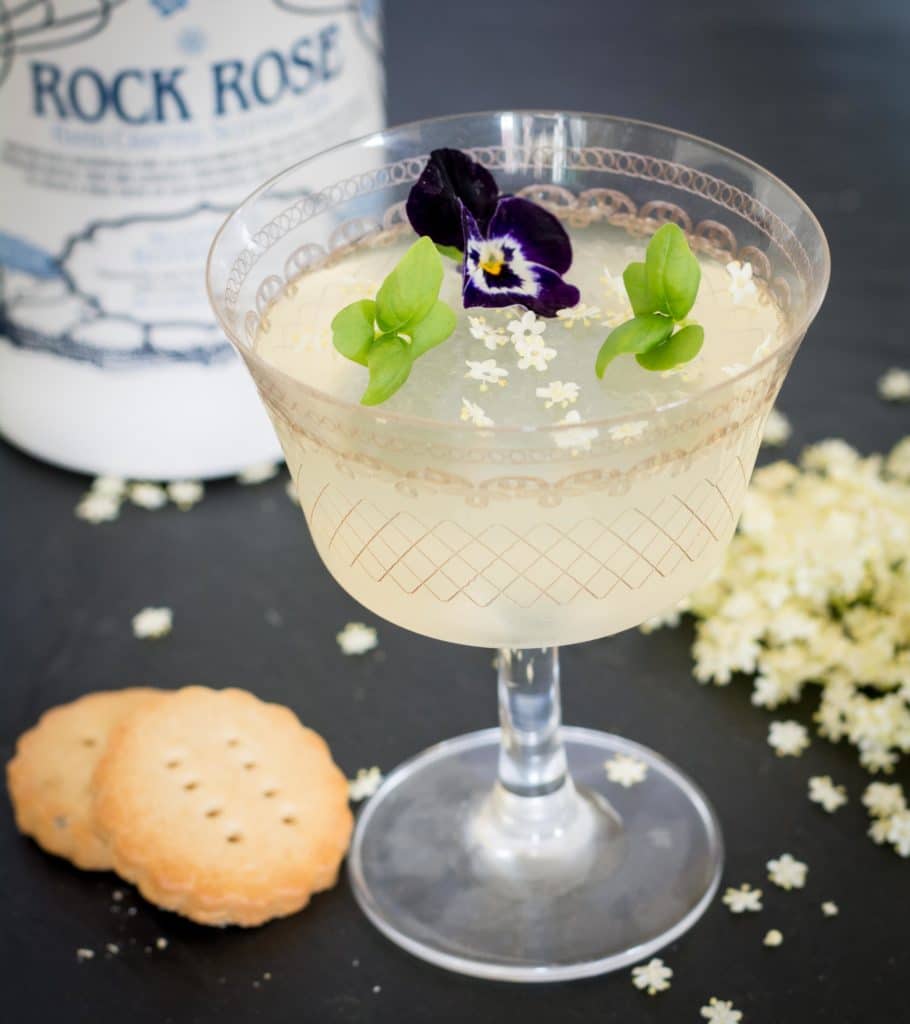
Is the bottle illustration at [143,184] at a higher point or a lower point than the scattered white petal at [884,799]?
higher

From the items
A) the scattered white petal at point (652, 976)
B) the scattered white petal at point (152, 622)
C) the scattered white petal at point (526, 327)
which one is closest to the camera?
the scattered white petal at point (526, 327)

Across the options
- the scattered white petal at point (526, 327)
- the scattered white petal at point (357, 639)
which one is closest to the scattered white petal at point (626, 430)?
the scattered white petal at point (526, 327)

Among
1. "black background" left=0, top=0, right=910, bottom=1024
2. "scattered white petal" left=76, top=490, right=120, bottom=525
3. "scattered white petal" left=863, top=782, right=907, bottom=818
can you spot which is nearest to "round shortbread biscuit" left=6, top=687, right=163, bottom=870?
"black background" left=0, top=0, right=910, bottom=1024

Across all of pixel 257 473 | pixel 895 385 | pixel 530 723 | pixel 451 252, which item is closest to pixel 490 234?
pixel 451 252

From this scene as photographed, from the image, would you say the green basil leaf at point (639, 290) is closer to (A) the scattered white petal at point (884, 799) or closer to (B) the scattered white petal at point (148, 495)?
(A) the scattered white petal at point (884, 799)

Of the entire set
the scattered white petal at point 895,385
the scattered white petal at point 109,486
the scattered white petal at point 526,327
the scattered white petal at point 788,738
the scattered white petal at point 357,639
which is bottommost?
the scattered white petal at point 109,486

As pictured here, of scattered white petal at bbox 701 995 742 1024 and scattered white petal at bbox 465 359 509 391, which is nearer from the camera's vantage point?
scattered white petal at bbox 465 359 509 391

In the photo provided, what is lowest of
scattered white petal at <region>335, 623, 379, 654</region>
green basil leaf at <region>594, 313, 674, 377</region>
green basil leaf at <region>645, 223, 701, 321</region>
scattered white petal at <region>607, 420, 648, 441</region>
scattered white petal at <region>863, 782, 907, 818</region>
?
scattered white petal at <region>335, 623, 379, 654</region>

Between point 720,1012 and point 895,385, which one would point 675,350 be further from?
point 895,385

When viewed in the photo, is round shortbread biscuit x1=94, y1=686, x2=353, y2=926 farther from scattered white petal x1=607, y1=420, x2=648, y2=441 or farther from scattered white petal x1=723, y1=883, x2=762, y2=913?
scattered white petal x1=607, y1=420, x2=648, y2=441
